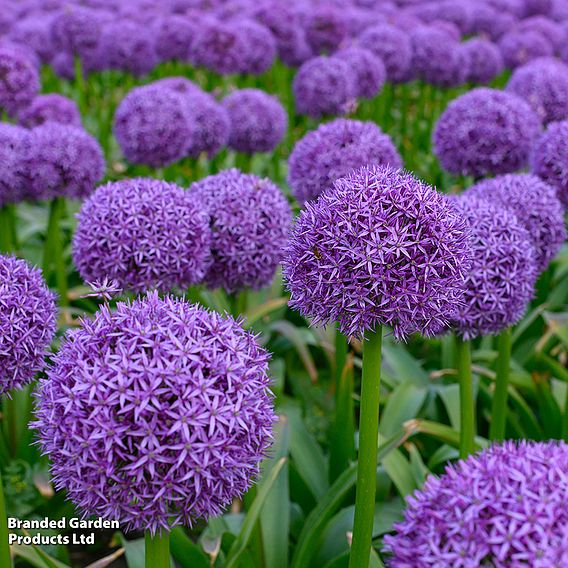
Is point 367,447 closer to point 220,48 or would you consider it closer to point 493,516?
point 493,516

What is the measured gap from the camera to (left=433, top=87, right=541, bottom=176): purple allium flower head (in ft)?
17.5

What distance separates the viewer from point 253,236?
396 cm

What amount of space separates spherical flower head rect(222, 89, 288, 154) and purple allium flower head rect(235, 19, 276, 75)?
6.35 ft

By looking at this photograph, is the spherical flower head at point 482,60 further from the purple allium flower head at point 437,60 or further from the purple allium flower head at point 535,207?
the purple allium flower head at point 535,207

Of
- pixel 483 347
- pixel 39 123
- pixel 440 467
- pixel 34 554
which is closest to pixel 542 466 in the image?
pixel 34 554

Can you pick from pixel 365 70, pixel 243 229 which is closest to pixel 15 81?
pixel 365 70

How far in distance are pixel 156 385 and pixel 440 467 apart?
281cm

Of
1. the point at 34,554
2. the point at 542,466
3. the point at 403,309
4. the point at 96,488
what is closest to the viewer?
the point at 542,466

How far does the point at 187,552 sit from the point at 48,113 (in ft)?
14.6

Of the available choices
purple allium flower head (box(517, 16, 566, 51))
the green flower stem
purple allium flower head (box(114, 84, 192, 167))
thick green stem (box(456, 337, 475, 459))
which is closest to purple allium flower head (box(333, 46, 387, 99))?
purple allium flower head (box(114, 84, 192, 167))

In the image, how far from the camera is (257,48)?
28.5ft

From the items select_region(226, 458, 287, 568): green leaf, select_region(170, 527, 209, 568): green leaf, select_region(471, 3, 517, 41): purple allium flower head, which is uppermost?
select_region(471, 3, 517, 41): purple allium flower head

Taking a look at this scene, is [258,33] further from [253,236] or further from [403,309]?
[403,309]

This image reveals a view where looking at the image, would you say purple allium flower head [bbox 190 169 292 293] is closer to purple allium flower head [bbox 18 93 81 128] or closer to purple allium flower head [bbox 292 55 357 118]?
purple allium flower head [bbox 18 93 81 128]
